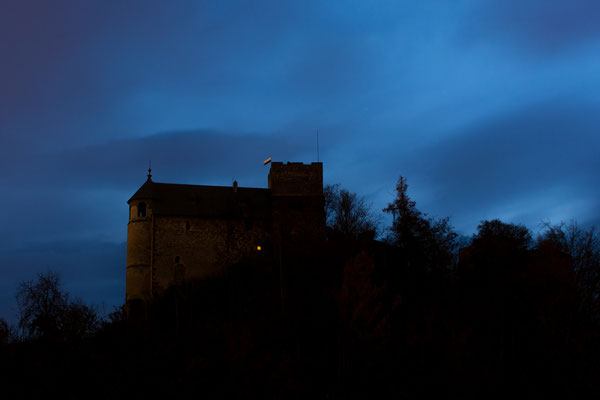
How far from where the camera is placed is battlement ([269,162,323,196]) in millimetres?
47250

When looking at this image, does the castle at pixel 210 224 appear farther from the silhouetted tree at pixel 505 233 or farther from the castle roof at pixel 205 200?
the silhouetted tree at pixel 505 233

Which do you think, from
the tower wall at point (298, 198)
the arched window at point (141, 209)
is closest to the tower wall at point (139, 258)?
the arched window at point (141, 209)

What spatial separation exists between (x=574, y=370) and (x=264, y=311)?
15792 millimetres

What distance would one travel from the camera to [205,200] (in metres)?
45.4

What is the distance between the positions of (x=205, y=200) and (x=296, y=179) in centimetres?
753

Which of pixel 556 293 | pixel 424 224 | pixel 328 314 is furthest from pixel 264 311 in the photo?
pixel 556 293

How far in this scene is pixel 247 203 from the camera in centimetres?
4612

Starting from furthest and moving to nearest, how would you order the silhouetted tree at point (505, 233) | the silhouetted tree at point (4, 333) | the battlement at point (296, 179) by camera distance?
the battlement at point (296, 179), the silhouetted tree at point (505, 233), the silhouetted tree at point (4, 333)

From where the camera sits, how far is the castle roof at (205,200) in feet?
144

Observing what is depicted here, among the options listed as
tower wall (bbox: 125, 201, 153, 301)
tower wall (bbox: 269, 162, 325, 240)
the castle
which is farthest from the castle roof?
tower wall (bbox: 125, 201, 153, 301)

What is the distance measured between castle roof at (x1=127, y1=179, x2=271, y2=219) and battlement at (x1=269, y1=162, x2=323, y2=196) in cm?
117

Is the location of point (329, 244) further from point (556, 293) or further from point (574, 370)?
point (574, 370)

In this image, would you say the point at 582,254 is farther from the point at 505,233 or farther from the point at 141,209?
the point at 141,209

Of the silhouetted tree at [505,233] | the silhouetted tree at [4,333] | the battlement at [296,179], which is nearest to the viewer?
the silhouetted tree at [4,333]
